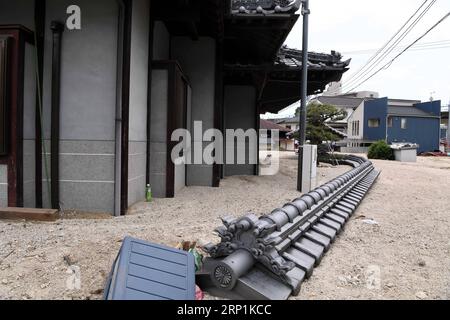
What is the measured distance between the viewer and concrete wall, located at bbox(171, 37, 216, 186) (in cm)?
772

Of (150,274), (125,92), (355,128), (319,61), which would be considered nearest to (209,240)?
(150,274)

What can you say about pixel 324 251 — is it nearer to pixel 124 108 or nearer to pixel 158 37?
pixel 124 108

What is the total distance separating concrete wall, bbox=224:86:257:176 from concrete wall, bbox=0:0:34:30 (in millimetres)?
6662

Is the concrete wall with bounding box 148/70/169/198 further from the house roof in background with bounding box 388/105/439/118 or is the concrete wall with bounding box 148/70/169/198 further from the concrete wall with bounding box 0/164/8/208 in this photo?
the house roof in background with bounding box 388/105/439/118

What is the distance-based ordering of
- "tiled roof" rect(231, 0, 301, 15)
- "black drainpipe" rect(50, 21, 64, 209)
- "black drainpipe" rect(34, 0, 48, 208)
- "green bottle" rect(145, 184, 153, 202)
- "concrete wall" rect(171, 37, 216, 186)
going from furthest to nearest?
"concrete wall" rect(171, 37, 216, 186) → "tiled roof" rect(231, 0, 301, 15) → "green bottle" rect(145, 184, 153, 202) → "black drainpipe" rect(34, 0, 48, 208) → "black drainpipe" rect(50, 21, 64, 209)

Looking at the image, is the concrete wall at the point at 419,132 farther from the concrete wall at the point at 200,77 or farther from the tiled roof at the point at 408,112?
the concrete wall at the point at 200,77

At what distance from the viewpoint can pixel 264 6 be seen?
22.4 feet

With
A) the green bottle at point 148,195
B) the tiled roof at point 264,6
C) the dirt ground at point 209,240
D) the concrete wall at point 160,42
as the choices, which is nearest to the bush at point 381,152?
the dirt ground at point 209,240

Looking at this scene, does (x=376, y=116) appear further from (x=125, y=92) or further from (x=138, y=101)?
(x=125, y=92)

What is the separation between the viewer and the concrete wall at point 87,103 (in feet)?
15.2

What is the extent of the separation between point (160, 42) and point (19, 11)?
8.10ft

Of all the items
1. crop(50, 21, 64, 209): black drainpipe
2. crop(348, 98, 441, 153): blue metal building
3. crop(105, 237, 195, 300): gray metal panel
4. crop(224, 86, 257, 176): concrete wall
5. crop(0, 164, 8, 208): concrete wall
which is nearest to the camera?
crop(105, 237, 195, 300): gray metal panel

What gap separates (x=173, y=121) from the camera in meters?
6.09

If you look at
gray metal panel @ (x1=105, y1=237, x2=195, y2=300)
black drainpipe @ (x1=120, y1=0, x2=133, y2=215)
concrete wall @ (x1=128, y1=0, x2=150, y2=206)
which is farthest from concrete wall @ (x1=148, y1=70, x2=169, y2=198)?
gray metal panel @ (x1=105, y1=237, x2=195, y2=300)
